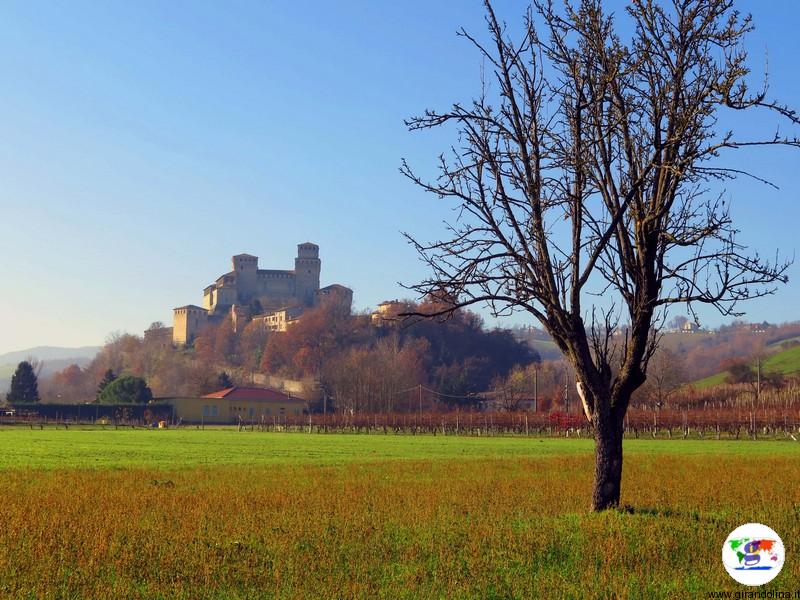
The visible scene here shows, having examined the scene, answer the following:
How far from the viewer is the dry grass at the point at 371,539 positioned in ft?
33.4

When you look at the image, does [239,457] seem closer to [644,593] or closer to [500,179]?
[500,179]

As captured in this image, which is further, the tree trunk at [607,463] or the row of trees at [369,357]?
the row of trees at [369,357]

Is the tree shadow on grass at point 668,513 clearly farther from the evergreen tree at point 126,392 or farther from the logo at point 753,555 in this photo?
the evergreen tree at point 126,392

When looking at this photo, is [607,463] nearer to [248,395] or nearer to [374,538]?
[374,538]

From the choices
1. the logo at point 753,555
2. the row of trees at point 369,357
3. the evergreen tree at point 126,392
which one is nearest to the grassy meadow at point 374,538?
the logo at point 753,555

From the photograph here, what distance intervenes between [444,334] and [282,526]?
16378cm

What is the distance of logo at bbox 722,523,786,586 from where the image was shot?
1048cm

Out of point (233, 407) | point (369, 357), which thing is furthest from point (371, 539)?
point (369, 357)

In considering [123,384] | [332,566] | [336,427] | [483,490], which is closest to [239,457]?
[483,490]

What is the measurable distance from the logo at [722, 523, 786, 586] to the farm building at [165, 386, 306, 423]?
361 ft

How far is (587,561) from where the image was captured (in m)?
11.5

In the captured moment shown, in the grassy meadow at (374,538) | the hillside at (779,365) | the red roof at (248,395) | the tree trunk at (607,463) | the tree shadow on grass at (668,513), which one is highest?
the hillside at (779,365)

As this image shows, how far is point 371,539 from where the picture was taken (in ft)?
42.8

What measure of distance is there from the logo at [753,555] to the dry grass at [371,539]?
157mm
